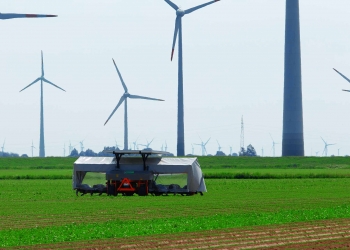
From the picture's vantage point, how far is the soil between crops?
2711cm

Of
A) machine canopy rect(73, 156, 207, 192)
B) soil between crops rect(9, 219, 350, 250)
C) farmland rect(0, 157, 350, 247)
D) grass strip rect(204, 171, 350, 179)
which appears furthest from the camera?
grass strip rect(204, 171, 350, 179)

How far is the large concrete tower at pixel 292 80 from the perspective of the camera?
139375 millimetres

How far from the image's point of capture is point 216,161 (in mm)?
150875

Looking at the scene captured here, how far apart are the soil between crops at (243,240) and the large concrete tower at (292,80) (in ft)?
357

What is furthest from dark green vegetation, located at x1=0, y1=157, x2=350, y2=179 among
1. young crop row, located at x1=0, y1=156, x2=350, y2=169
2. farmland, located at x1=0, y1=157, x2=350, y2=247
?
farmland, located at x1=0, y1=157, x2=350, y2=247

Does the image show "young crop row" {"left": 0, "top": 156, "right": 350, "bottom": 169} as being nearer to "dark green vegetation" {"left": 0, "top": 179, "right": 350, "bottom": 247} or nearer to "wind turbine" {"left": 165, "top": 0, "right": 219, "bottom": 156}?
"wind turbine" {"left": 165, "top": 0, "right": 219, "bottom": 156}

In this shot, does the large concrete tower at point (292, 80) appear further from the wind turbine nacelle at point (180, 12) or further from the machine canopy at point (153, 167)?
the machine canopy at point (153, 167)

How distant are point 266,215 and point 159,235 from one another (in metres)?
9.02

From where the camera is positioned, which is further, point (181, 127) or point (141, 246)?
point (181, 127)

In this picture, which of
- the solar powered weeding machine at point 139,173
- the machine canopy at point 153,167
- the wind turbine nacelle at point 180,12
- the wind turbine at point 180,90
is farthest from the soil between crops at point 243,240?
the wind turbine nacelle at point 180,12

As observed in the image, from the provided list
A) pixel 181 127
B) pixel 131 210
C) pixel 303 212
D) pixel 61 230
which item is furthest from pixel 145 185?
pixel 181 127

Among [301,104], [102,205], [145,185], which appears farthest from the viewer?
[301,104]

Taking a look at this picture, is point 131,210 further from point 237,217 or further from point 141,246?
point 141,246

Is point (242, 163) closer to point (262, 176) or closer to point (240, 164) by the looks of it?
point (240, 164)
